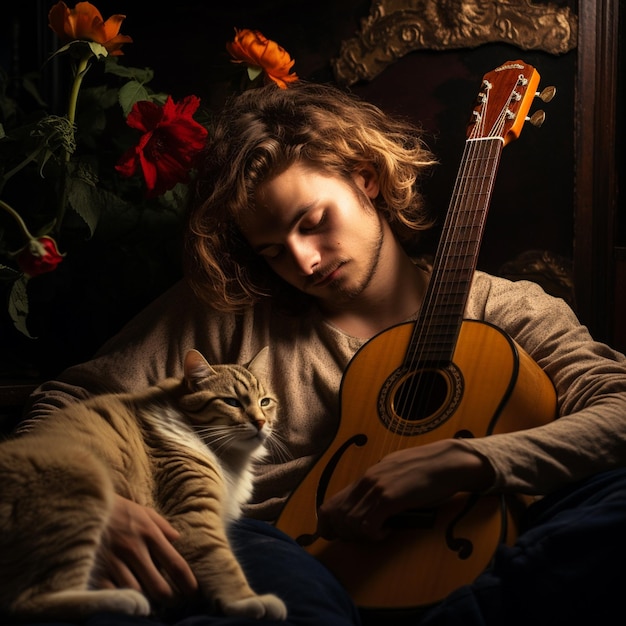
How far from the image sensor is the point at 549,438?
3.36 feet

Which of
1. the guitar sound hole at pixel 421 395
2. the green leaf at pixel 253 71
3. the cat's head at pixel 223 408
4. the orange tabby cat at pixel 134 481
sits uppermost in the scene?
the green leaf at pixel 253 71

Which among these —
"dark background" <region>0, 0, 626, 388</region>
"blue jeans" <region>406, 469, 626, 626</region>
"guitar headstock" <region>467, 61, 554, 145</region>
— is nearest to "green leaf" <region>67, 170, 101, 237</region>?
"dark background" <region>0, 0, 626, 388</region>

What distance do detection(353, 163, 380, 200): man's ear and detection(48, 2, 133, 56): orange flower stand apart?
1.48ft

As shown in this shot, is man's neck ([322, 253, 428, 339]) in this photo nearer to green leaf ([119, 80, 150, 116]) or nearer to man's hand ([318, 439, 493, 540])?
man's hand ([318, 439, 493, 540])

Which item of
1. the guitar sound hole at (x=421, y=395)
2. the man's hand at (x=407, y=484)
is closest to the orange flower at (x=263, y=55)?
the guitar sound hole at (x=421, y=395)

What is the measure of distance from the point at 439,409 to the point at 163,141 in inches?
23.8

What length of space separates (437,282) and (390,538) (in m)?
0.39

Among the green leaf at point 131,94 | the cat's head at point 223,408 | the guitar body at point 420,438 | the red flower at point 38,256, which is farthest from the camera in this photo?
the green leaf at point 131,94

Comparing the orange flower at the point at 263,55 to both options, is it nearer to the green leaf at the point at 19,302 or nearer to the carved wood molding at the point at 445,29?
the carved wood molding at the point at 445,29

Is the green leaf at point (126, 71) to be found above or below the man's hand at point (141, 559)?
above

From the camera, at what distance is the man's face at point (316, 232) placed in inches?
48.3

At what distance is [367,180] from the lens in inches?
53.7

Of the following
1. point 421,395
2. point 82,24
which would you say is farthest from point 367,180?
point 82,24

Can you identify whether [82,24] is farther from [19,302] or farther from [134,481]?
[134,481]
